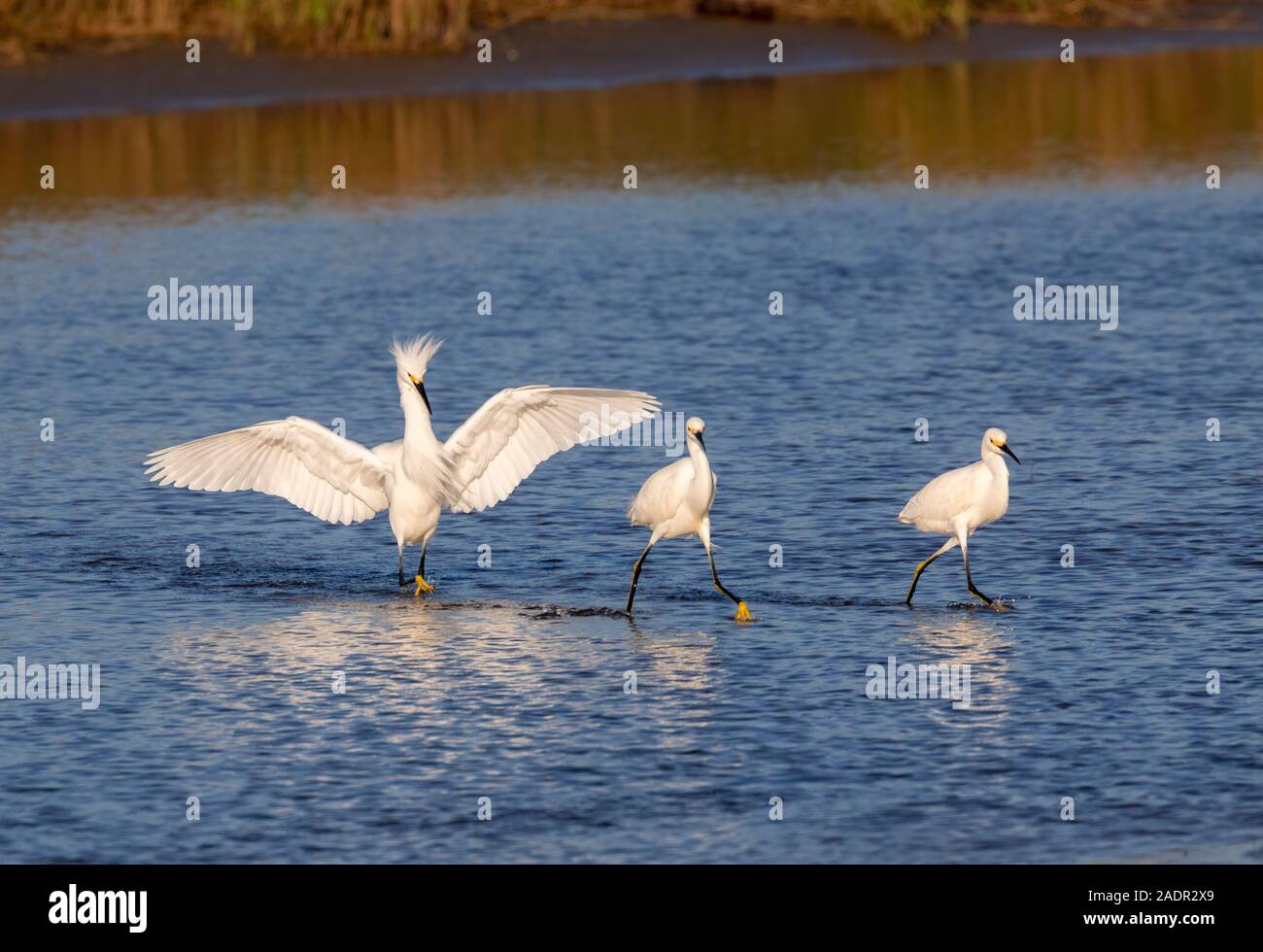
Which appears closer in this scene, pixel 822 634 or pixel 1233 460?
pixel 822 634

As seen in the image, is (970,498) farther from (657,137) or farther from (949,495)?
(657,137)

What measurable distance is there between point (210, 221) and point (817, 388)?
11.3 meters

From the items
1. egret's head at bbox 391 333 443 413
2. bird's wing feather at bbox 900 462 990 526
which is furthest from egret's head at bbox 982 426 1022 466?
egret's head at bbox 391 333 443 413

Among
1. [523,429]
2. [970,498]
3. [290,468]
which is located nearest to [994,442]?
[970,498]

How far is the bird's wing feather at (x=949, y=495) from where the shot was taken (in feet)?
45.3

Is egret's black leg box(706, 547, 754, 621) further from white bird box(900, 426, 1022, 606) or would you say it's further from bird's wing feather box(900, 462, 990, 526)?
bird's wing feather box(900, 462, 990, 526)

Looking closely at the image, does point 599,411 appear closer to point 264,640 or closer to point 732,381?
point 264,640

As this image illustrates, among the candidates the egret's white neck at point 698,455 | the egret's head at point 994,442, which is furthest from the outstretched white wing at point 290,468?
the egret's head at point 994,442

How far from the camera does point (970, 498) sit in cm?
1382

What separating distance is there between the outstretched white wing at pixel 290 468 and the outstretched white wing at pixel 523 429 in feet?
1.84

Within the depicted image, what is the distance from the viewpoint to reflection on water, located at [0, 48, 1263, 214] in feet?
101
